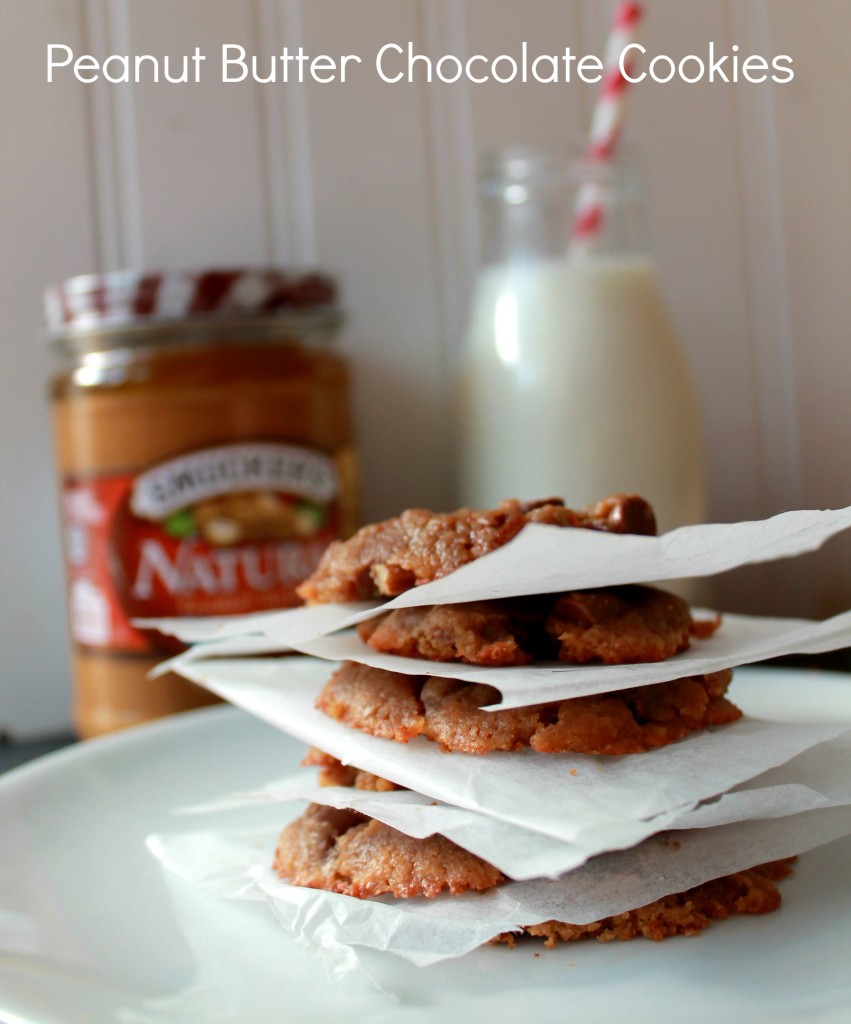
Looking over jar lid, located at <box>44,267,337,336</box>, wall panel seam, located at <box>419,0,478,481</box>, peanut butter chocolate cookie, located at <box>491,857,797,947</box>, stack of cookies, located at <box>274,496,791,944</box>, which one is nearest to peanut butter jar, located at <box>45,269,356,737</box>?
jar lid, located at <box>44,267,337,336</box>

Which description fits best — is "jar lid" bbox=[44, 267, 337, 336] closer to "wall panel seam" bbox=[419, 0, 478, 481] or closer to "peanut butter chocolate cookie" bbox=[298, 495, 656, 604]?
"wall panel seam" bbox=[419, 0, 478, 481]

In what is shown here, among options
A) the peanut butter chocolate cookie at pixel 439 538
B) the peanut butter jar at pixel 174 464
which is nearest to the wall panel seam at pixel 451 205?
the peanut butter jar at pixel 174 464

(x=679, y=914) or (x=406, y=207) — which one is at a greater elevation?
(x=406, y=207)

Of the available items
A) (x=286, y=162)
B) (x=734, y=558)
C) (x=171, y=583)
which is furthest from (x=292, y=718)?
(x=286, y=162)

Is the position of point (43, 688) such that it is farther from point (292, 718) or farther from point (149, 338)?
point (292, 718)

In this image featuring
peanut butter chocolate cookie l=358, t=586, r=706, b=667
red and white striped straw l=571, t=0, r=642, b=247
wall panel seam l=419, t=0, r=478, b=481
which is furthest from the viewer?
wall panel seam l=419, t=0, r=478, b=481

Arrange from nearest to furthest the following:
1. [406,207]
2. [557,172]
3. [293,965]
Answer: [293,965]
[557,172]
[406,207]

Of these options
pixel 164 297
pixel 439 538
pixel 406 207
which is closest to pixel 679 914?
pixel 439 538

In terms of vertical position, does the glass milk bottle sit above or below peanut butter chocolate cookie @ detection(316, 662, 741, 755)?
above

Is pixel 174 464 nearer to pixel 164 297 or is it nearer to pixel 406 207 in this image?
pixel 164 297
